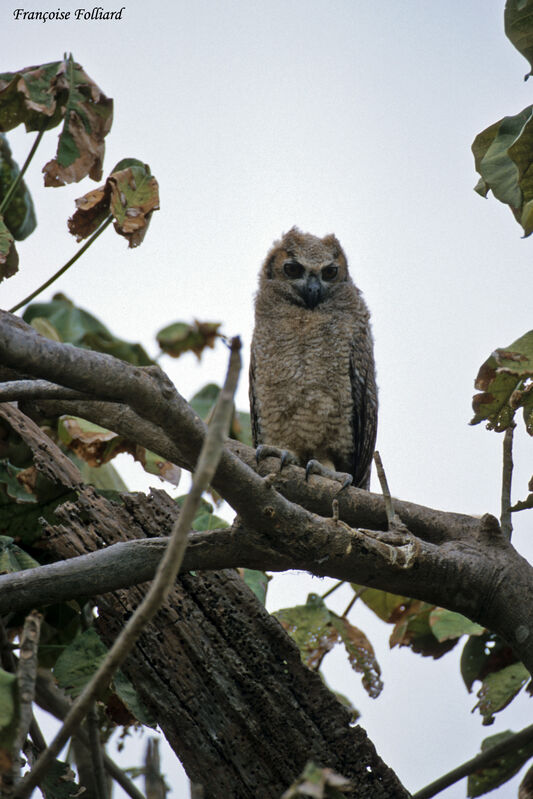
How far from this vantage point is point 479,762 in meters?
3.73

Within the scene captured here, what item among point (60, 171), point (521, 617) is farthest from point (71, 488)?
point (521, 617)

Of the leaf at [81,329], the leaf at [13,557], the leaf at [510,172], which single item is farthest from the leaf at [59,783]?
the leaf at [510,172]

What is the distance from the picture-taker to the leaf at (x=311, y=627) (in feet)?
14.7

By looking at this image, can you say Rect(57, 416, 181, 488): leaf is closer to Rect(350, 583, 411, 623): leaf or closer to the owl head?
Rect(350, 583, 411, 623): leaf

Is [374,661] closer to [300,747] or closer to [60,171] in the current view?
[300,747]

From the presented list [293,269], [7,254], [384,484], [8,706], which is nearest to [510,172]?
[384,484]

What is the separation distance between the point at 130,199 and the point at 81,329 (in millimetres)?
1662

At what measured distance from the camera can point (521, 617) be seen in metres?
3.61

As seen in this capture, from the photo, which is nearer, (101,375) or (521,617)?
(101,375)

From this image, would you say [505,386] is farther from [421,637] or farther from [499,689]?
[421,637]

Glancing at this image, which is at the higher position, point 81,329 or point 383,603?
point 81,329

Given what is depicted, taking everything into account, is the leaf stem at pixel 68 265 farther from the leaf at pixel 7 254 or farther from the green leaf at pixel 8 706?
the green leaf at pixel 8 706

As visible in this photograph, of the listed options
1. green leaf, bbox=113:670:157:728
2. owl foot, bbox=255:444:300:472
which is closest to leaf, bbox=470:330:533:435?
owl foot, bbox=255:444:300:472

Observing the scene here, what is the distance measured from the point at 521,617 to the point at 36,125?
3.32 m
